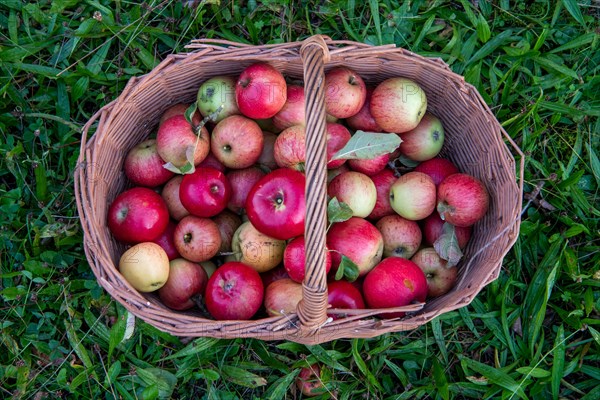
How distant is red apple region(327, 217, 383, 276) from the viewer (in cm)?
242

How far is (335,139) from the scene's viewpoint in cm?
254

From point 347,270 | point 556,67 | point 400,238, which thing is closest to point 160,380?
point 347,270

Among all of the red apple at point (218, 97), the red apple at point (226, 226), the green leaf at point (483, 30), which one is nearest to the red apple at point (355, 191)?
the red apple at point (226, 226)

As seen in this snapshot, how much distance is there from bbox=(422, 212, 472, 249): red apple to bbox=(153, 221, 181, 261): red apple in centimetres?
116

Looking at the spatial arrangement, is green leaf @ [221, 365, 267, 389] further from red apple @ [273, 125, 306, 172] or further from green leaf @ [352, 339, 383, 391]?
red apple @ [273, 125, 306, 172]

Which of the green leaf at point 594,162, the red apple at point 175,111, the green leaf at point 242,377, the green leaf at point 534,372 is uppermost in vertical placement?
the red apple at point 175,111

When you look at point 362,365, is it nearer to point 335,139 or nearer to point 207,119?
point 335,139

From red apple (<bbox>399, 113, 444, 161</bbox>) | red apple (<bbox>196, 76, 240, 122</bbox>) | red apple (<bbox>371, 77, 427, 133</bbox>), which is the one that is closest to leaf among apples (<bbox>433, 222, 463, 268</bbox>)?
red apple (<bbox>399, 113, 444, 161</bbox>)

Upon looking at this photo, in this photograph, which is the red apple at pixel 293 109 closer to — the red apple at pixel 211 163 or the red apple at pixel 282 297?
the red apple at pixel 211 163

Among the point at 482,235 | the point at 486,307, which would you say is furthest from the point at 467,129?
the point at 486,307

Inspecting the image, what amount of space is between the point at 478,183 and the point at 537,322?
813 millimetres

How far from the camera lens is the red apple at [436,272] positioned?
254 cm

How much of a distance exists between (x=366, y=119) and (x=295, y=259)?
2.67 ft

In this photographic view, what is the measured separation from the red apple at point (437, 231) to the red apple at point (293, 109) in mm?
754
